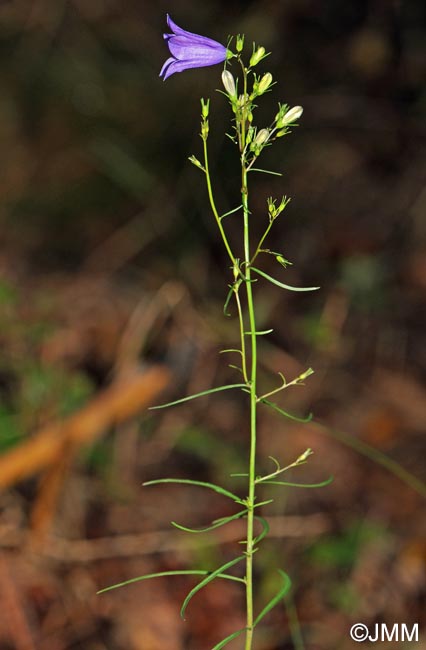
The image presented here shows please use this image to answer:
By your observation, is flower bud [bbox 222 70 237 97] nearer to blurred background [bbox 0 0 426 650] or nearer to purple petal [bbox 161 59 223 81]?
purple petal [bbox 161 59 223 81]

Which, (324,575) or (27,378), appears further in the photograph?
(27,378)

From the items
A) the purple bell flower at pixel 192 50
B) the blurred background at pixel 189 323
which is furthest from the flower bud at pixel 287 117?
the blurred background at pixel 189 323

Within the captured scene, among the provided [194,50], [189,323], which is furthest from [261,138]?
[189,323]

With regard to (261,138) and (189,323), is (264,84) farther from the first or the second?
(189,323)

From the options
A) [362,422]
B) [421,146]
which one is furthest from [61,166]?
[362,422]

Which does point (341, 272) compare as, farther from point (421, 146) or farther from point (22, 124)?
point (22, 124)

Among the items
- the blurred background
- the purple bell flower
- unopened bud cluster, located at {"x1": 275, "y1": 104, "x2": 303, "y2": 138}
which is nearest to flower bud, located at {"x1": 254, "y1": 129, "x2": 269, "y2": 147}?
unopened bud cluster, located at {"x1": 275, "y1": 104, "x2": 303, "y2": 138}
